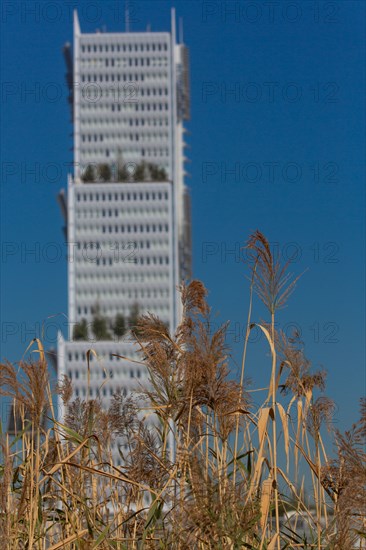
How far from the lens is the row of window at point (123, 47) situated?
148375mm

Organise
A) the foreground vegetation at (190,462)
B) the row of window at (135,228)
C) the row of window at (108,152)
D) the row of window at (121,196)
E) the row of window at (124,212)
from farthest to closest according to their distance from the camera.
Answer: the row of window at (108,152) < the row of window at (124,212) < the row of window at (121,196) < the row of window at (135,228) < the foreground vegetation at (190,462)

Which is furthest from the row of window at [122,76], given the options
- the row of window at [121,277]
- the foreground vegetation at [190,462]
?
the foreground vegetation at [190,462]

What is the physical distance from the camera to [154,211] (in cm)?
13988

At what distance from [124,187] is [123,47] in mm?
21088

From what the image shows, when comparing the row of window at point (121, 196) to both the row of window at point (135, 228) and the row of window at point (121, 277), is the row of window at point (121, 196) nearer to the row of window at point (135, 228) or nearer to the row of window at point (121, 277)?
the row of window at point (135, 228)

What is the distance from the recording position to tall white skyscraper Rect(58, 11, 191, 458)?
13862 centimetres

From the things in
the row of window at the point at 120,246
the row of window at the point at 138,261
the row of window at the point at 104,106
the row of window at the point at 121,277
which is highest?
the row of window at the point at 104,106

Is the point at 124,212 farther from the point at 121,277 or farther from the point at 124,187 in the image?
the point at 121,277

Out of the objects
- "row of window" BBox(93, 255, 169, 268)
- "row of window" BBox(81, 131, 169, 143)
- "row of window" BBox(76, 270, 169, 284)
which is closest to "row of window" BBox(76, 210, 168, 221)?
"row of window" BBox(93, 255, 169, 268)

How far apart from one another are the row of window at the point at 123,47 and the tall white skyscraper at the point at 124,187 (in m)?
0.13

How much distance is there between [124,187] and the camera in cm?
14100

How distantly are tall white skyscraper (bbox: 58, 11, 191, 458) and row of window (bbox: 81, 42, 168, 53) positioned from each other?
0.44 feet

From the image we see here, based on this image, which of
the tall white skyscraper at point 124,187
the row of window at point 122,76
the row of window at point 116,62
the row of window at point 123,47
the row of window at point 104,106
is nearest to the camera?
the tall white skyscraper at point 124,187

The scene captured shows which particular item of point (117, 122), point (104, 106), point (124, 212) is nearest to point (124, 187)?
point (124, 212)
